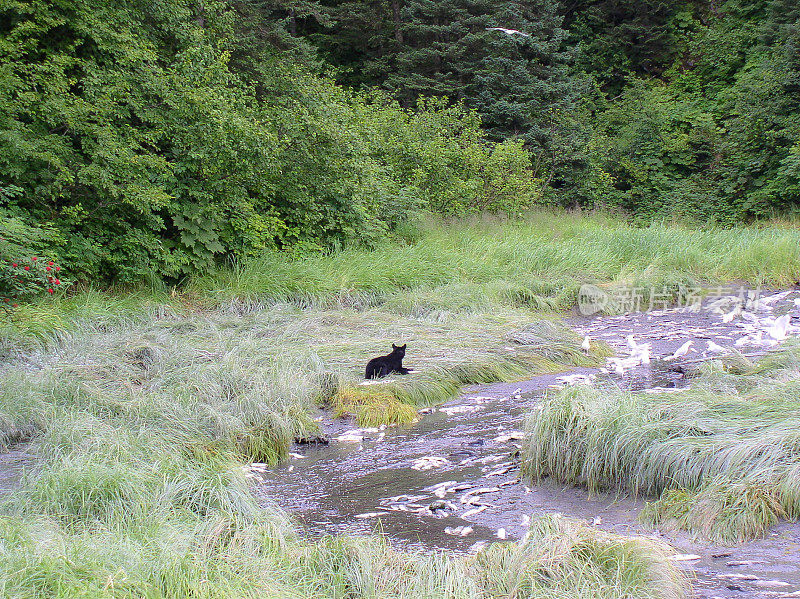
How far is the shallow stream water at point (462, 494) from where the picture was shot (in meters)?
3.72

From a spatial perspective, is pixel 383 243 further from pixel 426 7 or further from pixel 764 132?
pixel 764 132

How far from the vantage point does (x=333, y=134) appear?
11938 millimetres

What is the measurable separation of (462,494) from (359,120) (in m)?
11.4

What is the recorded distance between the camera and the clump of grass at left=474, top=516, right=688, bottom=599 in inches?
129

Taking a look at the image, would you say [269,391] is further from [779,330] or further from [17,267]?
[779,330]

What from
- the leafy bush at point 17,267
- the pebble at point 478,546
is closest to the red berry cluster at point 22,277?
the leafy bush at point 17,267

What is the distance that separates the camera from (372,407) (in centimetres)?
664

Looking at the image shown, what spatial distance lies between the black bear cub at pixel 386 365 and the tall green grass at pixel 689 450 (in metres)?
2.18

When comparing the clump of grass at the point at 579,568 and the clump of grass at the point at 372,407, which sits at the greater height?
the clump of grass at the point at 579,568

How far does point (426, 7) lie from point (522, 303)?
47.3 ft

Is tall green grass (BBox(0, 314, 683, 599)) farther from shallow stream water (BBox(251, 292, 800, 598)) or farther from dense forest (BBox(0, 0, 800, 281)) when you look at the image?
dense forest (BBox(0, 0, 800, 281))

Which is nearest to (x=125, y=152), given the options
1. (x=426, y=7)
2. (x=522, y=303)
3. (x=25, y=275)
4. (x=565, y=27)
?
(x=25, y=275)

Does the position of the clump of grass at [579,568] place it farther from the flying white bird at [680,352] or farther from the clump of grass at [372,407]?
the flying white bird at [680,352]

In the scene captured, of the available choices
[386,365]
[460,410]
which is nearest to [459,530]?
[460,410]
